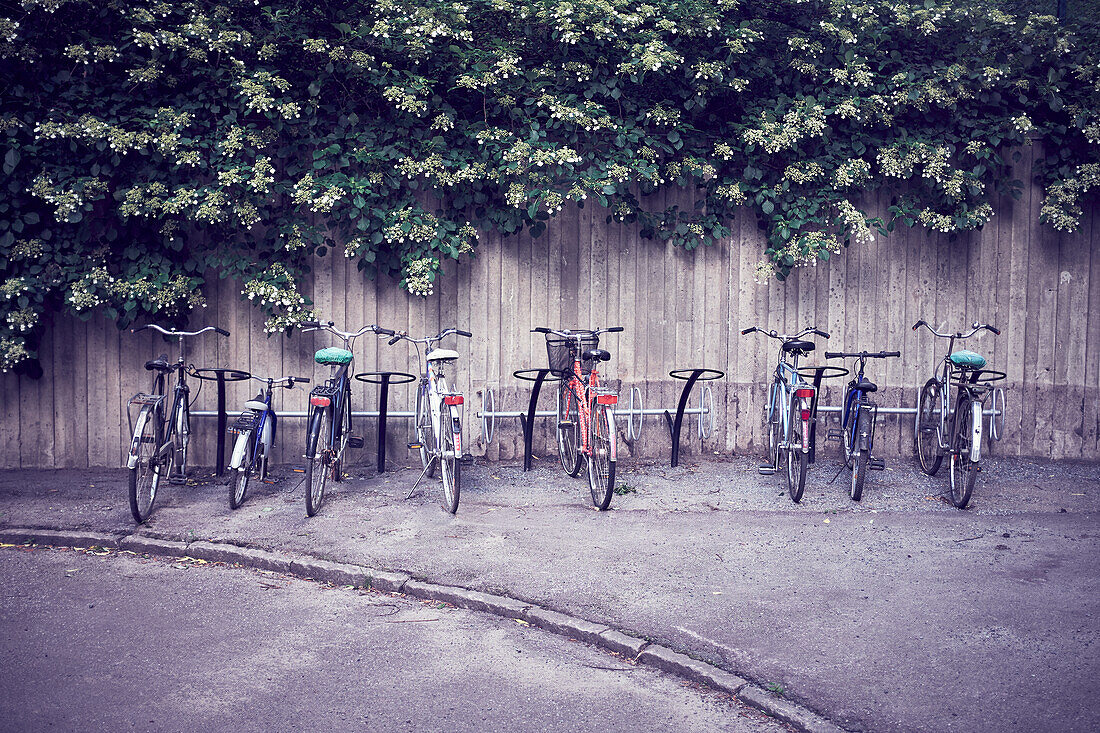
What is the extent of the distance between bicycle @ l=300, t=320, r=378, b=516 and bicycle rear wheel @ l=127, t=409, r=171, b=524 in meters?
1.10

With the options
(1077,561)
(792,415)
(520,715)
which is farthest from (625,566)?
(1077,561)

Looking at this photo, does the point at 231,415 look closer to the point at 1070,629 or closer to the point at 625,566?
the point at 625,566

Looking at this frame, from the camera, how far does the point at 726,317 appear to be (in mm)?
8609

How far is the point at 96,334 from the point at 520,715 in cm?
598

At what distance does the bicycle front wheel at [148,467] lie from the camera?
665cm

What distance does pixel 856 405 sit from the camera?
7.30 m

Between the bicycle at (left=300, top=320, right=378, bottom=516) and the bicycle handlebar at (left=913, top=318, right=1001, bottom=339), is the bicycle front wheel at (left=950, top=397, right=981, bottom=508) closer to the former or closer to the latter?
the bicycle handlebar at (left=913, top=318, right=1001, bottom=339)

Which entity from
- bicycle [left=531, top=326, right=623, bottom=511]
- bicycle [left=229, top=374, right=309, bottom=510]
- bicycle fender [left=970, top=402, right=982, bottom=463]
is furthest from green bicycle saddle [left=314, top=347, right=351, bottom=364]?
bicycle fender [left=970, top=402, right=982, bottom=463]

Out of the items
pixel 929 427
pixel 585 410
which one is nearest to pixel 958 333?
pixel 929 427

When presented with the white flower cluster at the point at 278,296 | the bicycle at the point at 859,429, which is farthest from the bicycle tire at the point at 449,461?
the bicycle at the point at 859,429

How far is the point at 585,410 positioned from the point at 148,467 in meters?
3.31

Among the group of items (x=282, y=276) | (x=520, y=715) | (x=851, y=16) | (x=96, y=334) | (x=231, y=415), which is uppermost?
(x=851, y=16)

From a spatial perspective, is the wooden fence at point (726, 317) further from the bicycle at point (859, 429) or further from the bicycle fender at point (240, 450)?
the bicycle fender at point (240, 450)

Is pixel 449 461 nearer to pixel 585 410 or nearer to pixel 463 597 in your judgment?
pixel 585 410
